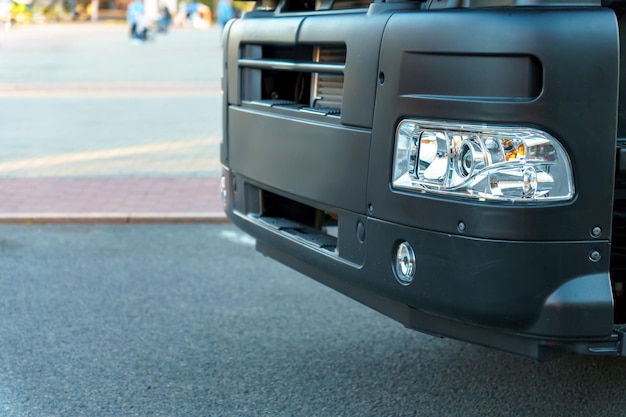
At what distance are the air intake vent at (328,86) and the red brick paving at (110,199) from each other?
12.4 ft

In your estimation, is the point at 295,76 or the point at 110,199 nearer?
the point at 295,76

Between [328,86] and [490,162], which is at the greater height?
[328,86]

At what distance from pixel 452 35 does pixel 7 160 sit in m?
8.29

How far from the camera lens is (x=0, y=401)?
3.81 meters

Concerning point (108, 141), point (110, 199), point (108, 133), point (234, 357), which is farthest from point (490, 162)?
point (108, 133)

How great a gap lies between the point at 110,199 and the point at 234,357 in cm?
400

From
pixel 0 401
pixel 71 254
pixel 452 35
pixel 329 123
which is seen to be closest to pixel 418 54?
pixel 452 35

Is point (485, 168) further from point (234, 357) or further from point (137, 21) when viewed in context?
point (137, 21)

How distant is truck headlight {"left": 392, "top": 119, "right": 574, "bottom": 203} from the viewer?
2.68 metres

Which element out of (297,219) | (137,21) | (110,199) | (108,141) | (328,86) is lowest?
(110,199)

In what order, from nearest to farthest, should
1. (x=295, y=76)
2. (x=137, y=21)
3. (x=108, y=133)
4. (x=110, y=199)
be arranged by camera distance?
1. (x=295, y=76)
2. (x=110, y=199)
3. (x=108, y=133)
4. (x=137, y=21)

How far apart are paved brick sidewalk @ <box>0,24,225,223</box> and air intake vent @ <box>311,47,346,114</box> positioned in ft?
12.5

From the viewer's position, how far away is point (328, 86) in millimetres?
3633

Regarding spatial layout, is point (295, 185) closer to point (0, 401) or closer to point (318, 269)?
point (318, 269)
